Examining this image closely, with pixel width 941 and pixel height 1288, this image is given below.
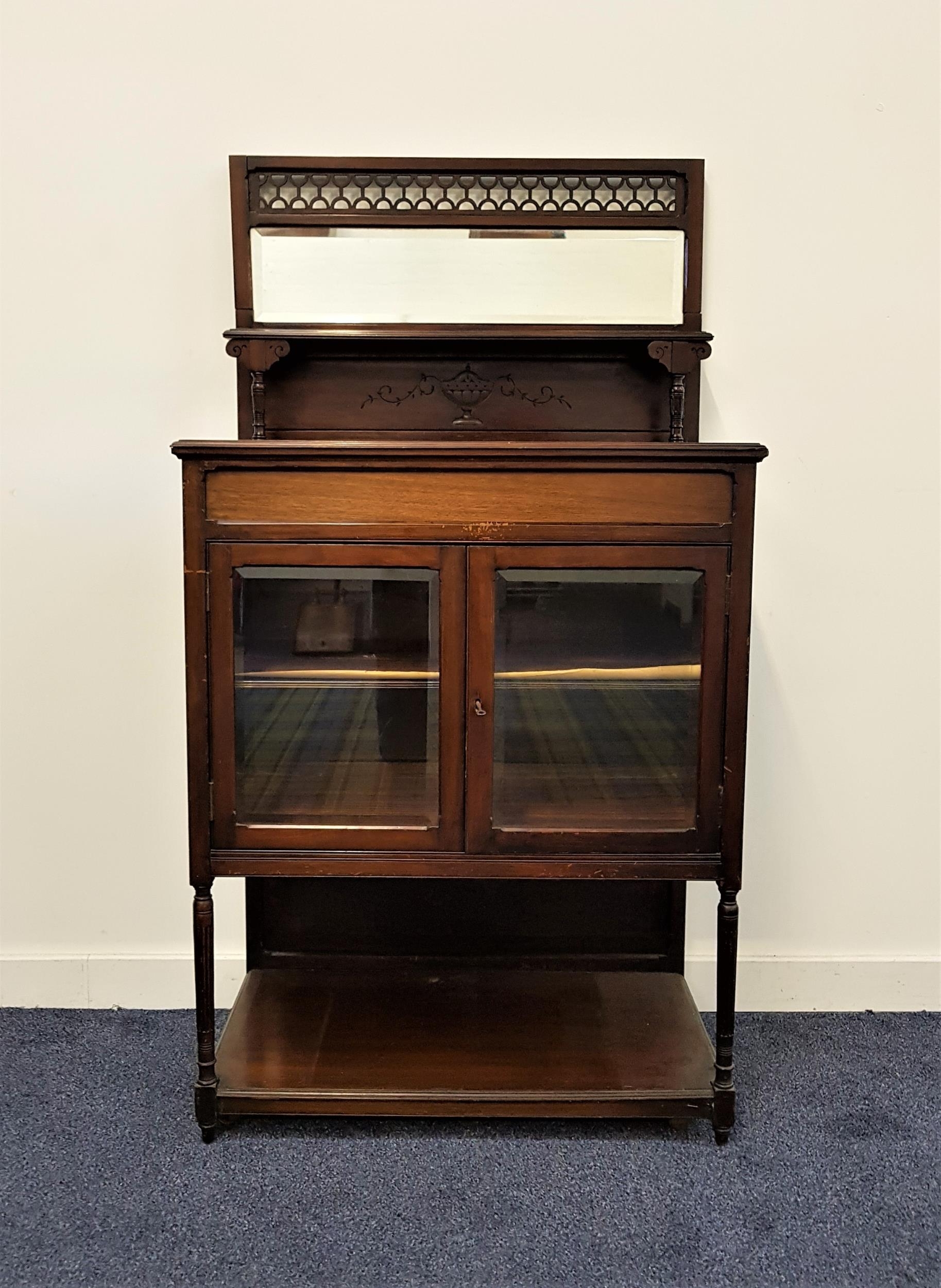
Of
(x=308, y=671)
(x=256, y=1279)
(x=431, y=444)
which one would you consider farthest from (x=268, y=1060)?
(x=431, y=444)

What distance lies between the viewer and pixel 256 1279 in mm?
1238

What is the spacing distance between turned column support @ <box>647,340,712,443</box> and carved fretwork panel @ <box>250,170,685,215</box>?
242 mm

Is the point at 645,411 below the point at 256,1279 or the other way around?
the other way around

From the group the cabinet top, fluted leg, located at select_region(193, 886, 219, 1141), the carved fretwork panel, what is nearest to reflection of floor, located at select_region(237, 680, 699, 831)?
fluted leg, located at select_region(193, 886, 219, 1141)

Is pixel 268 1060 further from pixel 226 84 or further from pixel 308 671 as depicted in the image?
pixel 226 84

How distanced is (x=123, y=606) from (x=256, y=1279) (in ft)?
3.60

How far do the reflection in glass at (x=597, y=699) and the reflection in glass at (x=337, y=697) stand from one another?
0.38ft

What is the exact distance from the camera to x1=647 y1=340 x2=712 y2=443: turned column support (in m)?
1.64

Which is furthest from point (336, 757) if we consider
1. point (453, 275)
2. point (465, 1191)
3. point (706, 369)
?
point (706, 369)

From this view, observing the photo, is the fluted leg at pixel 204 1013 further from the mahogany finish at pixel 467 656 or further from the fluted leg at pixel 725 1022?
the fluted leg at pixel 725 1022

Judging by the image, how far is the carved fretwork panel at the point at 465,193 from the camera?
5.51 feet

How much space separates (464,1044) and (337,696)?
624 mm

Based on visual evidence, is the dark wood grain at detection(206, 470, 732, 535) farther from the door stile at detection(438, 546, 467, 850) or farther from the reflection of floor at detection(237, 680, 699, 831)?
the reflection of floor at detection(237, 680, 699, 831)

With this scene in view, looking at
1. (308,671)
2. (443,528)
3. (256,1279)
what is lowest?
(256,1279)
